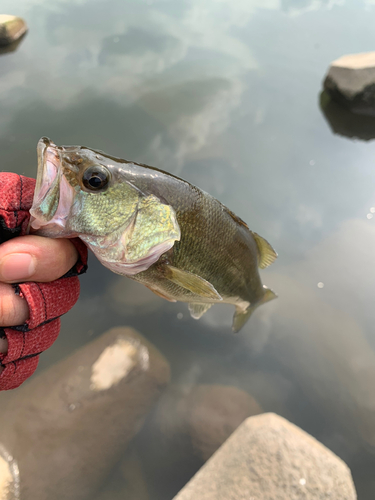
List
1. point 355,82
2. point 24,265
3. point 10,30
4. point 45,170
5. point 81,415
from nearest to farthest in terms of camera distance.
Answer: point 45,170 < point 24,265 < point 81,415 < point 355,82 < point 10,30

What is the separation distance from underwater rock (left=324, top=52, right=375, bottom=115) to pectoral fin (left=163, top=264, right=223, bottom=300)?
6.43 meters

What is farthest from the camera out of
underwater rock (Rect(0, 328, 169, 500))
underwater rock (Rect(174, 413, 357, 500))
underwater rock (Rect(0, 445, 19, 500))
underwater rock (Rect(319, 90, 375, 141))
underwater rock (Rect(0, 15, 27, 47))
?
underwater rock (Rect(0, 15, 27, 47))

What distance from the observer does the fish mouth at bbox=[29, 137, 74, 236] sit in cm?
99

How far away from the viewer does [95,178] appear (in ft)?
3.67

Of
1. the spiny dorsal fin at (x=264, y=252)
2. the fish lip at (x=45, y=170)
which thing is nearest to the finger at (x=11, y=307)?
the fish lip at (x=45, y=170)

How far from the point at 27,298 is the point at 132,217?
1.71 feet

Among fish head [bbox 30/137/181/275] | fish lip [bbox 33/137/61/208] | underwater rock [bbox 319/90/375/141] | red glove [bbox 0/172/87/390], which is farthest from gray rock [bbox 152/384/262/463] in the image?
underwater rock [bbox 319/90/375/141]

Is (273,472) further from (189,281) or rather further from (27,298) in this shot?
(27,298)

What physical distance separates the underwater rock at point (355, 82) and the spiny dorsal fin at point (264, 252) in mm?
5701

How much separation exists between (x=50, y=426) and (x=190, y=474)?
1313mm

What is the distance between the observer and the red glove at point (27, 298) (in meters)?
1.14

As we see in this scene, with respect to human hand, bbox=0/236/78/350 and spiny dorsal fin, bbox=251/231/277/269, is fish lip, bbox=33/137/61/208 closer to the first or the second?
human hand, bbox=0/236/78/350

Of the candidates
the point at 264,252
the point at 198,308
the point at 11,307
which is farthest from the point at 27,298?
the point at 264,252

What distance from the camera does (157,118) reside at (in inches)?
210
